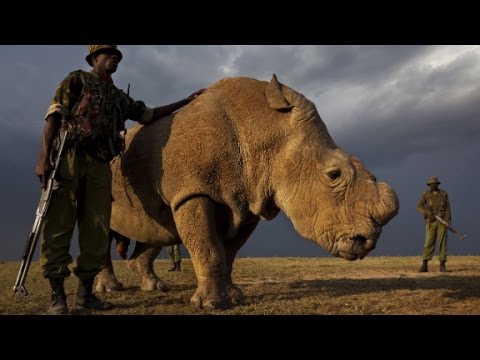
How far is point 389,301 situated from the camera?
558 centimetres

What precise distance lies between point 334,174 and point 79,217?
291 cm

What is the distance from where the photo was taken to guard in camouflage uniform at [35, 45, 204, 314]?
464 cm

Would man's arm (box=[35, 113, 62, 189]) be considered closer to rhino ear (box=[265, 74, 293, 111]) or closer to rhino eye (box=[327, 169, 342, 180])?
rhino ear (box=[265, 74, 293, 111])

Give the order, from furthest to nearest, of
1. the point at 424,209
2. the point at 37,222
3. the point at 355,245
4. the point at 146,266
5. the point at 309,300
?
the point at 424,209, the point at 146,266, the point at 309,300, the point at 355,245, the point at 37,222

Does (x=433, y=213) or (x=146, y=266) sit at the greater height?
(x=433, y=213)

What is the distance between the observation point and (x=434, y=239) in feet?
44.6

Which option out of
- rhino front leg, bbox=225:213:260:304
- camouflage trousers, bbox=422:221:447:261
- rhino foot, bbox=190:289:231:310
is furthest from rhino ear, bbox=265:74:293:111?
camouflage trousers, bbox=422:221:447:261

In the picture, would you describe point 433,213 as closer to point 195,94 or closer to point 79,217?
point 195,94

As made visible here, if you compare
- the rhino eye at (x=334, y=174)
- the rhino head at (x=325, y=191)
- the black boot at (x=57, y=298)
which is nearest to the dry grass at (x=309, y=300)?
the black boot at (x=57, y=298)

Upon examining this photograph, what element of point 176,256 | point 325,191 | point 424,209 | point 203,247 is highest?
point 424,209

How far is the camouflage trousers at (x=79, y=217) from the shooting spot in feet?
15.1

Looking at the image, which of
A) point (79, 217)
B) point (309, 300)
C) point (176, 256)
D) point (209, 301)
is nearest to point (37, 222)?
point (79, 217)

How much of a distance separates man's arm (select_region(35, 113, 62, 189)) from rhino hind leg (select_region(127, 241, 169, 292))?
3090 mm

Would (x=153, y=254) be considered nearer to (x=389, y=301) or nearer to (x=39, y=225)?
(x=39, y=225)
